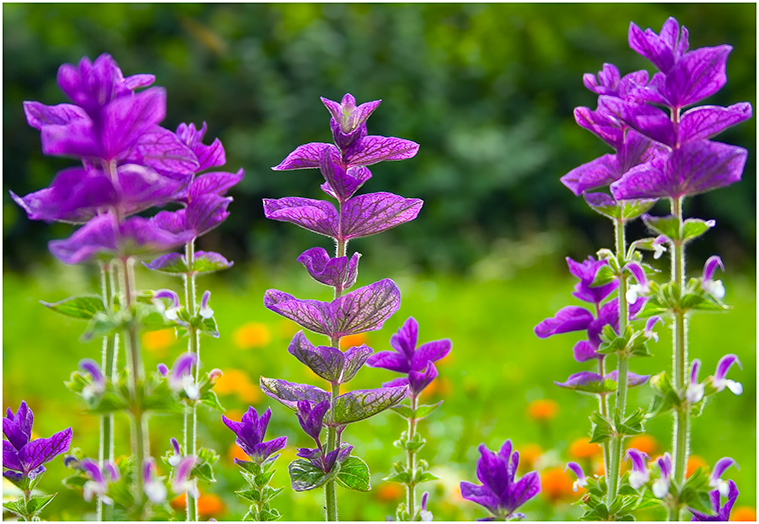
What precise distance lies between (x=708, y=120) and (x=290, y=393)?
43 cm

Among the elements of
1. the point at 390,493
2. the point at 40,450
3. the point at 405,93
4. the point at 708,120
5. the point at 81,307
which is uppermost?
the point at 405,93

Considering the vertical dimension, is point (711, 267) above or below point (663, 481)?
above

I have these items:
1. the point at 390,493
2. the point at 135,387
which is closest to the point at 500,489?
the point at 135,387

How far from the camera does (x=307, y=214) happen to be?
641 millimetres

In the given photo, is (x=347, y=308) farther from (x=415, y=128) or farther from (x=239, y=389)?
(x=415, y=128)

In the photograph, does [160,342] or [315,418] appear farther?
[160,342]

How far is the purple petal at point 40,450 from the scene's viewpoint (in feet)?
2.20

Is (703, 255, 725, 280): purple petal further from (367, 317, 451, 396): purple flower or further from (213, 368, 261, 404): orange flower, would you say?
(213, 368, 261, 404): orange flower

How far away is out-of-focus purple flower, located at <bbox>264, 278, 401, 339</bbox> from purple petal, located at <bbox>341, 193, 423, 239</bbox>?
0.18 ft

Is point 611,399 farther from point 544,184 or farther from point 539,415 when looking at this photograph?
point 544,184

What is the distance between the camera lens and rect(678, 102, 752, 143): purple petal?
1.89 ft

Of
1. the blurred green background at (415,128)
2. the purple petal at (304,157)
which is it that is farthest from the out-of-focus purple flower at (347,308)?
the blurred green background at (415,128)

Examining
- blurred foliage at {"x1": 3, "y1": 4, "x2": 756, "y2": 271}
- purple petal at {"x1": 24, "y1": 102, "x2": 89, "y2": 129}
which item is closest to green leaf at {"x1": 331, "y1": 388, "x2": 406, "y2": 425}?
purple petal at {"x1": 24, "y1": 102, "x2": 89, "y2": 129}

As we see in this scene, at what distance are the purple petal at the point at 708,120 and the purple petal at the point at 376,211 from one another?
0.23 meters
